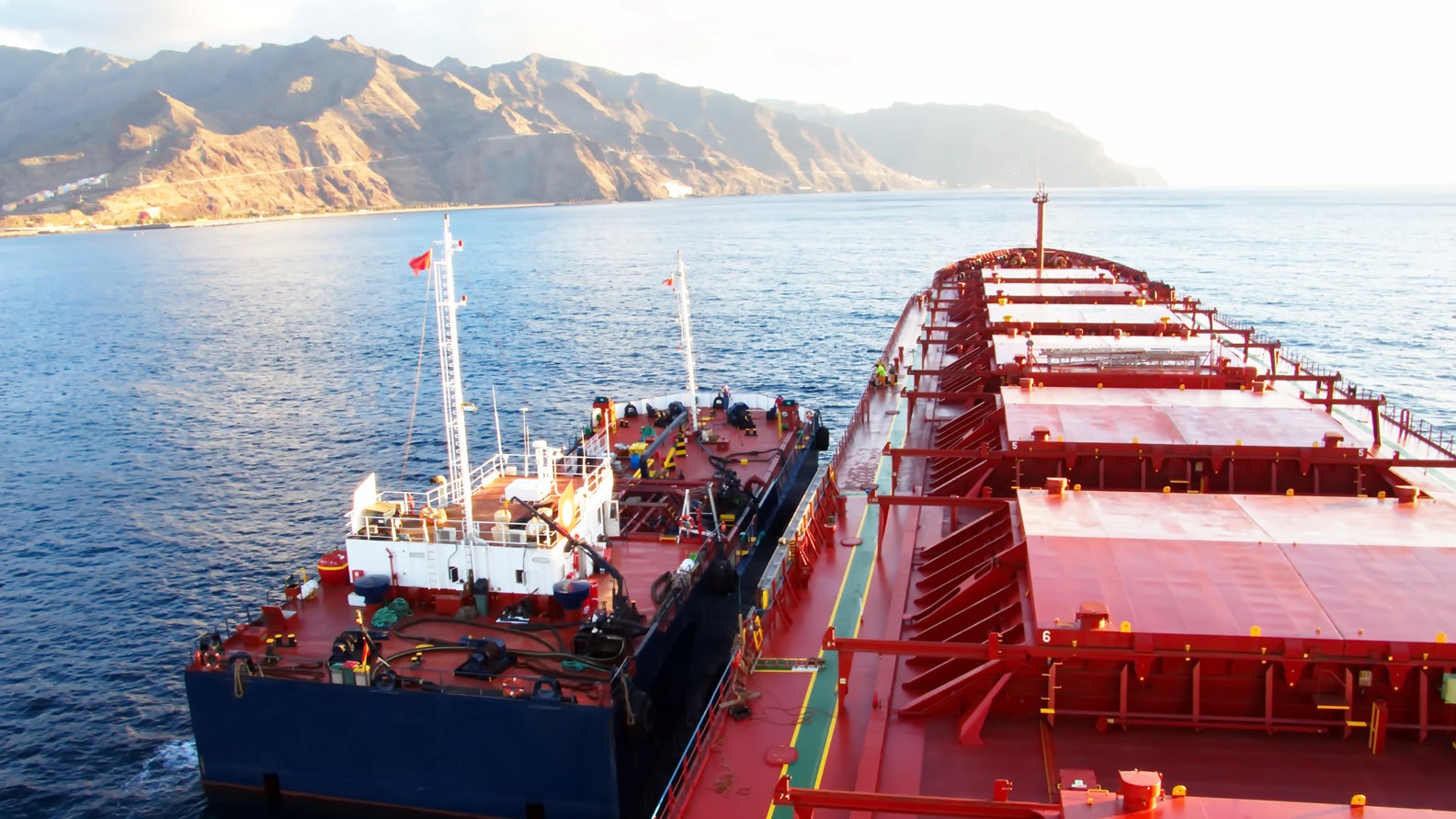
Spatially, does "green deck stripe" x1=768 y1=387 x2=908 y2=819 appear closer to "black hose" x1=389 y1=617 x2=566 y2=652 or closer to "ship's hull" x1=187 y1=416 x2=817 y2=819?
"ship's hull" x1=187 y1=416 x2=817 y2=819

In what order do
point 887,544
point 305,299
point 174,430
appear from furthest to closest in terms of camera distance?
point 305,299, point 174,430, point 887,544

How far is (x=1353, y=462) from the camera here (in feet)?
79.7

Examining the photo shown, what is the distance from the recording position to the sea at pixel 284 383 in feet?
96.6

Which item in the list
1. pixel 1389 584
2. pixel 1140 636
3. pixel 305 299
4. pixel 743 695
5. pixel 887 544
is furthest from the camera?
pixel 305 299

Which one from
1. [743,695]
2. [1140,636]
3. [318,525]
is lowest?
[318,525]

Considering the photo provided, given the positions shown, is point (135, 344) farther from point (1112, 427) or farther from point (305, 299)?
point (1112, 427)

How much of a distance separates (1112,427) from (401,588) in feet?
66.0

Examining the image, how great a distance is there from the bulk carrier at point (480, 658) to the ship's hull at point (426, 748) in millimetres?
46

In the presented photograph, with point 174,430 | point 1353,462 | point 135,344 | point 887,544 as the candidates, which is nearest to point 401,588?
point 887,544

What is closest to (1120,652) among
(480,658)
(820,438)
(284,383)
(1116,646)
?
(1116,646)

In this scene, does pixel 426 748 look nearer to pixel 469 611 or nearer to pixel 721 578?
pixel 469 611

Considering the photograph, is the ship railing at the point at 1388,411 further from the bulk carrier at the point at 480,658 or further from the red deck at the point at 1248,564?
the bulk carrier at the point at 480,658

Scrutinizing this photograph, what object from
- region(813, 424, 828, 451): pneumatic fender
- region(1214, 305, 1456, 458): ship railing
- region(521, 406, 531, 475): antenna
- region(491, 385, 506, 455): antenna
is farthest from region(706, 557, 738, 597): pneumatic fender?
region(1214, 305, 1456, 458): ship railing

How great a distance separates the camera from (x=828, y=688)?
1950 cm
